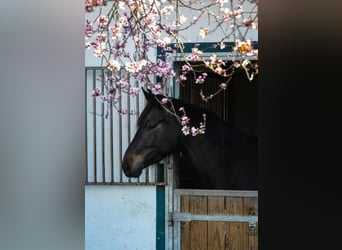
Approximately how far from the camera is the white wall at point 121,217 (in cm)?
343

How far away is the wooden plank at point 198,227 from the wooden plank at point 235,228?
0.17 metres

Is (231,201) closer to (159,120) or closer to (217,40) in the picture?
(159,120)

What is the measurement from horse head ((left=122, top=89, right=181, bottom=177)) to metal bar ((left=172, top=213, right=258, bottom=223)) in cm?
44

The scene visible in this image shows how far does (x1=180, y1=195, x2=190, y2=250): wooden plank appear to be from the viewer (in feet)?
11.2

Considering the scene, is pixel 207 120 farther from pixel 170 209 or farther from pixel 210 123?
pixel 170 209

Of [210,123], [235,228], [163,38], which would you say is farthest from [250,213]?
[163,38]

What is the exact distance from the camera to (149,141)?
338 cm

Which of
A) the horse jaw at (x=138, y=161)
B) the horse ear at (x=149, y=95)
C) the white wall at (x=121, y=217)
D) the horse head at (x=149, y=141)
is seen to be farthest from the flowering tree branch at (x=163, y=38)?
the white wall at (x=121, y=217)
